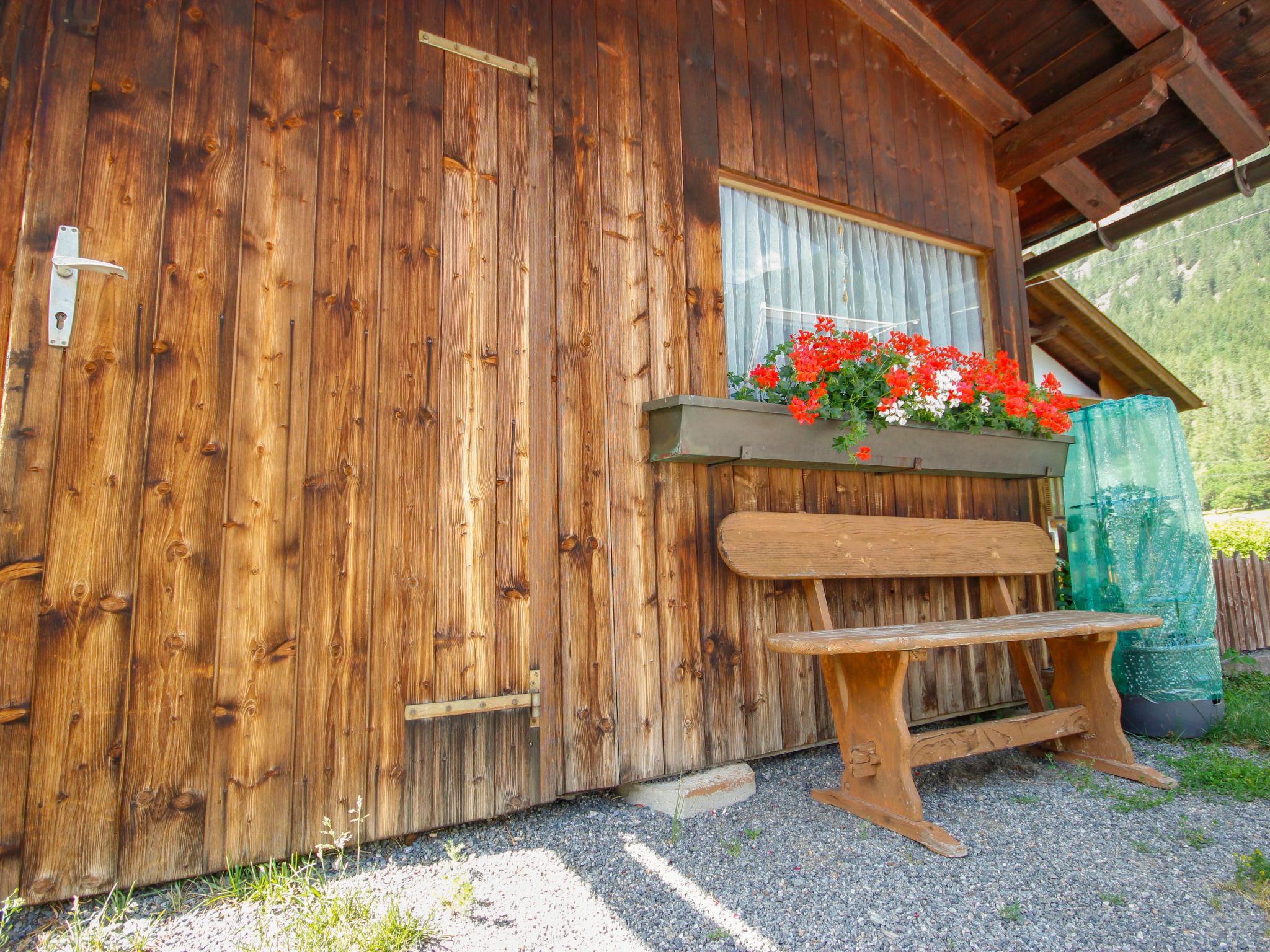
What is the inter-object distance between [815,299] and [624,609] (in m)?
1.77

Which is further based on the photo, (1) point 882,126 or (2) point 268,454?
(1) point 882,126

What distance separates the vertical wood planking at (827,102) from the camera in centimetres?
345

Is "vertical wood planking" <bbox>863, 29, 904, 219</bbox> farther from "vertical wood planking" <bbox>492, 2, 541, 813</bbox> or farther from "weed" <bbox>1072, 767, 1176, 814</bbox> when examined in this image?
"weed" <bbox>1072, 767, 1176, 814</bbox>

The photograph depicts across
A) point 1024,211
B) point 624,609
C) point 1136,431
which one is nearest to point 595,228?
point 624,609

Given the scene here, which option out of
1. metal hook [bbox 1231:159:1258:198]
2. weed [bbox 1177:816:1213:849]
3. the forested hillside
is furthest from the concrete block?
the forested hillside

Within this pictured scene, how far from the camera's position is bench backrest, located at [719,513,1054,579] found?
261 cm

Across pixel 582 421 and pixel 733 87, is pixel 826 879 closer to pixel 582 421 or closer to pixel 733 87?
pixel 582 421

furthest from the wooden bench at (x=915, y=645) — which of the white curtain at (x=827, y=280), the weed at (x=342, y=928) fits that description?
the weed at (x=342, y=928)

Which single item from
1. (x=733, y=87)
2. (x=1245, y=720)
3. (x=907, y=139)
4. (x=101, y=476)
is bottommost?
(x=1245, y=720)

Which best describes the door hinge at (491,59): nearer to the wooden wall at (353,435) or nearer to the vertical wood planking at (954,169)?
the wooden wall at (353,435)

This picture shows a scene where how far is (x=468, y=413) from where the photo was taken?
2320mm

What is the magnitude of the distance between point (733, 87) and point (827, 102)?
61 cm

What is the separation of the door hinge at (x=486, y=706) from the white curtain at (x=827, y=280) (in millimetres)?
1548

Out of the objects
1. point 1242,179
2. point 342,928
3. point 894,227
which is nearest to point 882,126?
point 894,227
